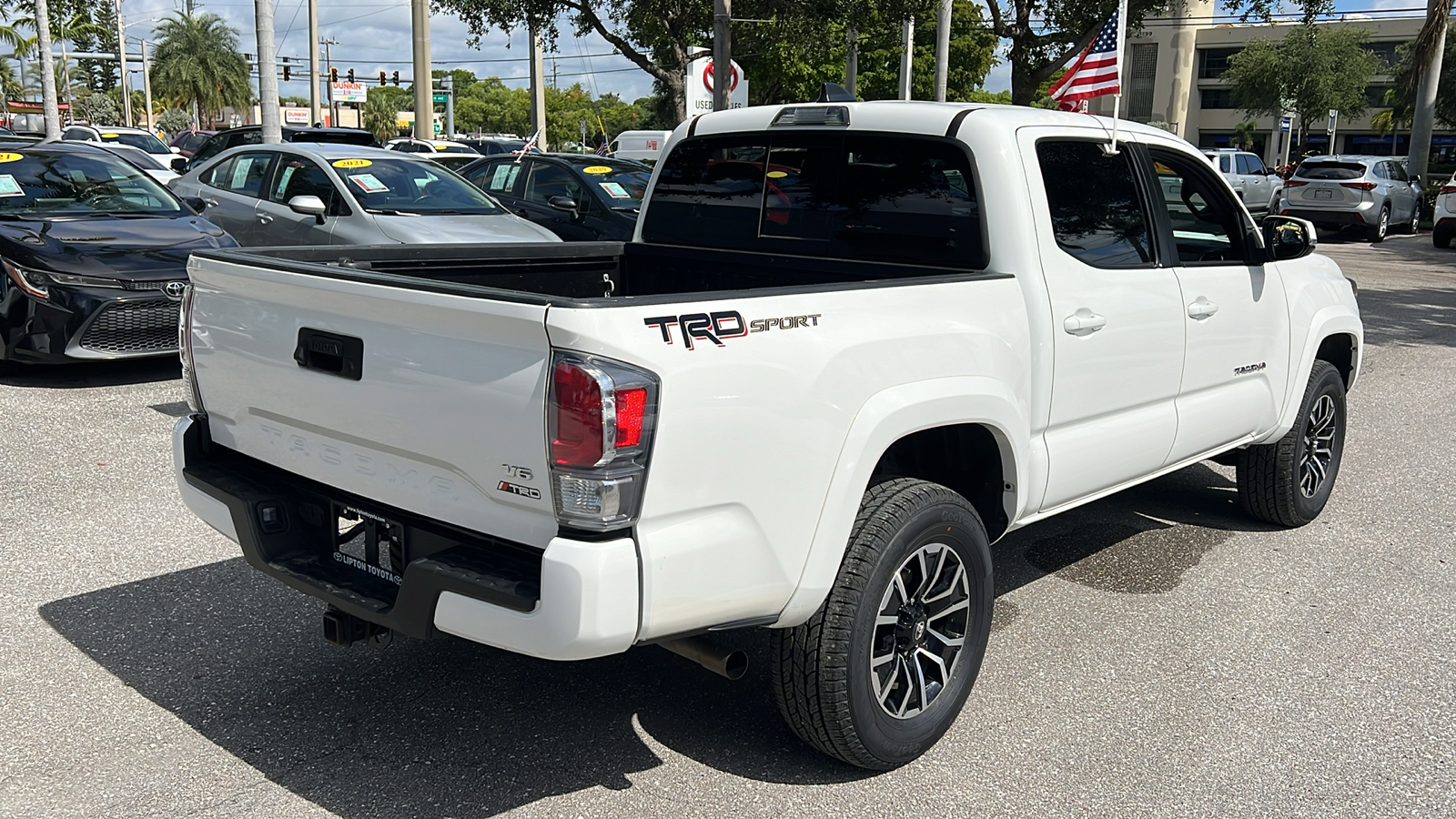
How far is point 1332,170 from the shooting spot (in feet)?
83.8

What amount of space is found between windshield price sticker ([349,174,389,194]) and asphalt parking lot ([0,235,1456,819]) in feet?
17.0

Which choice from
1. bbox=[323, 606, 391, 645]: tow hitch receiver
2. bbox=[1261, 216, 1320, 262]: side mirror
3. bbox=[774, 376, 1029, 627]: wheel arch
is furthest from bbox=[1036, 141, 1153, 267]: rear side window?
bbox=[323, 606, 391, 645]: tow hitch receiver

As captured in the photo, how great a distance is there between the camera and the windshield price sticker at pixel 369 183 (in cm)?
1058

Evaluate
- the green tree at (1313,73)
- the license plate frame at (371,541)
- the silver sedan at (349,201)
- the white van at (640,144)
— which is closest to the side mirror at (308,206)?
the silver sedan at (349,201)

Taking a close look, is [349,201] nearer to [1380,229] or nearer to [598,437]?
[598,437]

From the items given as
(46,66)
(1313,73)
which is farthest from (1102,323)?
(1313,73)

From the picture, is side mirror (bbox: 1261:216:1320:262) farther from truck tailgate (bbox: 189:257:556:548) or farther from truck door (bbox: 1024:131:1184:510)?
truck tailgate (bbox: 189:257:556:548)

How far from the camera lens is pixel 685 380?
2.78 metres

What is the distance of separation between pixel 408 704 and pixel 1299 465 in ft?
14.1

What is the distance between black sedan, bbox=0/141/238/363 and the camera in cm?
794

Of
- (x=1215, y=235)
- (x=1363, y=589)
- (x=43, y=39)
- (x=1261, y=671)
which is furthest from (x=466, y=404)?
(x=43, y=39)

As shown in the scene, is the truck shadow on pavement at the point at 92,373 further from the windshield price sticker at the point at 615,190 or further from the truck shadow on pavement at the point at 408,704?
the windshield price sticker at the point at 615,190

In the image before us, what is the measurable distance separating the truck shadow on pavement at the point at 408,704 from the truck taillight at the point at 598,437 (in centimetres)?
105

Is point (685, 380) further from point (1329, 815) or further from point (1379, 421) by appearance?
point (1379, 421)
